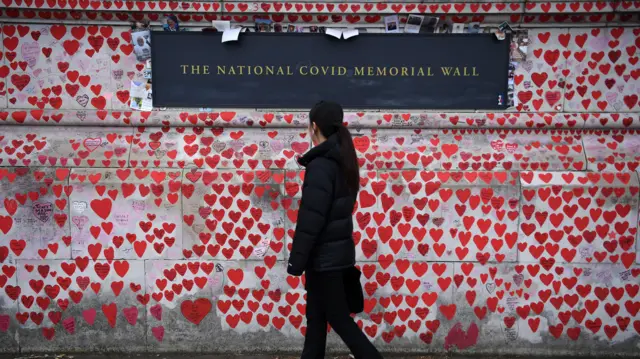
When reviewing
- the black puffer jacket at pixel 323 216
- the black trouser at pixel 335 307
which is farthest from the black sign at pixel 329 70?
the black trouser at pixel 335 307

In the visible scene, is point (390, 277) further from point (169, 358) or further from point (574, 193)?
point (169, 358)

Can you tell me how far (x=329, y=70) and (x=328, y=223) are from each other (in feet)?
5.63

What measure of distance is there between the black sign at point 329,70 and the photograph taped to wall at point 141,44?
7cm

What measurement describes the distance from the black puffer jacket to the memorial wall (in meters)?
1.04

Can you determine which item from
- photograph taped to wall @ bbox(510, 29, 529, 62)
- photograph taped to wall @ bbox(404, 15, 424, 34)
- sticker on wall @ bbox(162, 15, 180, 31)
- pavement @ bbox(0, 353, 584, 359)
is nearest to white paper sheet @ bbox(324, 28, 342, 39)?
photograph taped to wall @ bbox(404, 15, 424, 34)

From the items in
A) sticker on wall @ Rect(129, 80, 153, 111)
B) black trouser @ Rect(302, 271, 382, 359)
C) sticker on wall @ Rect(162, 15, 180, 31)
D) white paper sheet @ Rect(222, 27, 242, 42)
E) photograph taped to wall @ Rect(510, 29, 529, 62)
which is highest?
sticker on wall @ Rect(162, 15, 180, 31)

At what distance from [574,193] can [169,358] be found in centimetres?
351

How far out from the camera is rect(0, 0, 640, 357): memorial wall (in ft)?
14.3

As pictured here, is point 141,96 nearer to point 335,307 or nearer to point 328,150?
point 328,150

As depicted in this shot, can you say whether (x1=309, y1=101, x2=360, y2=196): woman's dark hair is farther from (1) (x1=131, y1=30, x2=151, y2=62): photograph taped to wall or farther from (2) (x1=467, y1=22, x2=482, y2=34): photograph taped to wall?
(1) (x1=131, y1=30, x2=151, y2=62): photograph taped to wall

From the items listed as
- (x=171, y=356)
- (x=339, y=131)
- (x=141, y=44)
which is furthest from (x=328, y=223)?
(x=141, y=44)

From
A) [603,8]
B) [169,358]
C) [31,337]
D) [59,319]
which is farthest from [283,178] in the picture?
[603,8]

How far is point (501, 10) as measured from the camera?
4441mm

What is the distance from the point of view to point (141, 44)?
4527 mm
